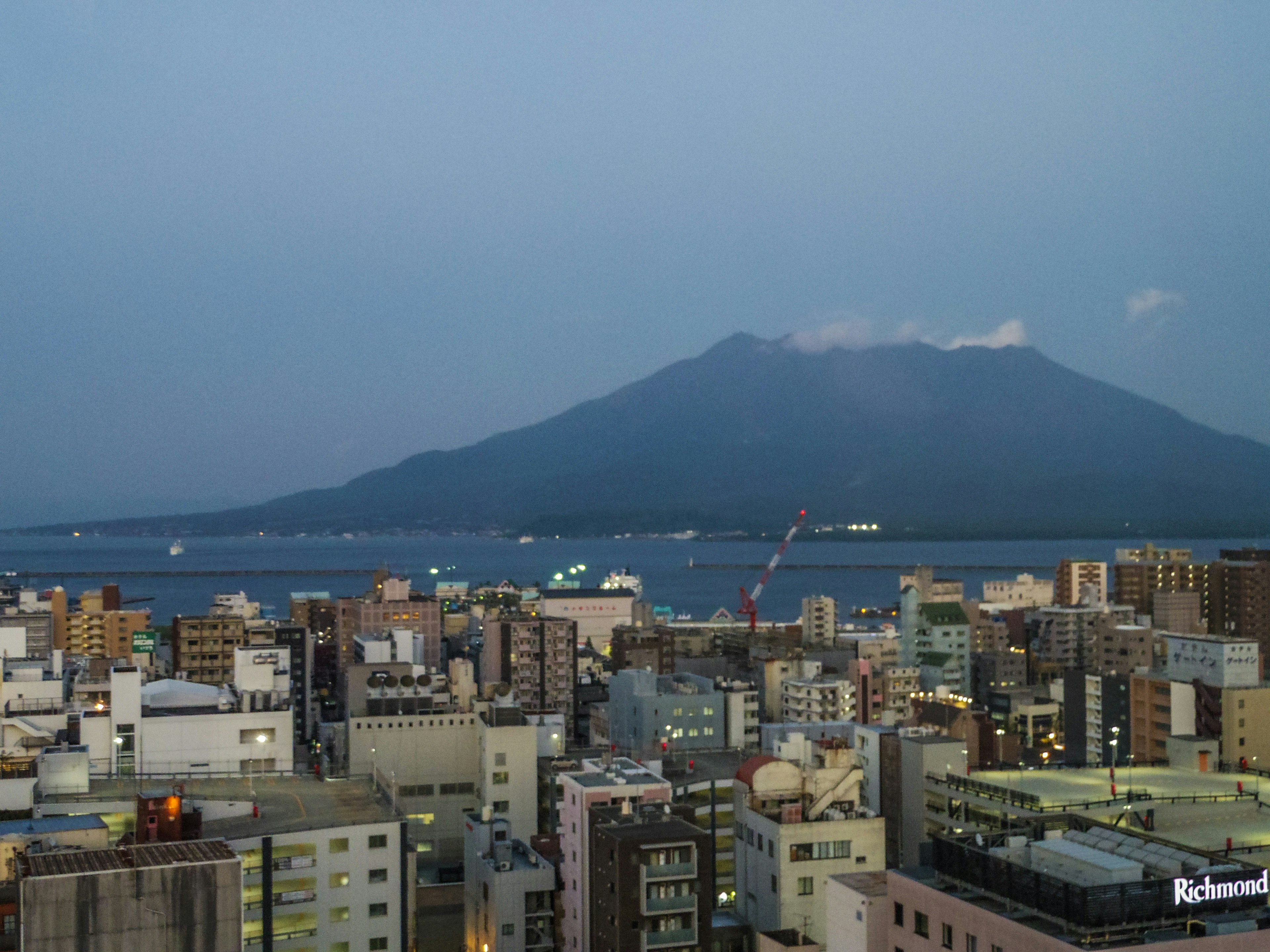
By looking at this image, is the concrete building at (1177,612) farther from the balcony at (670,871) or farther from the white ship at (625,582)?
the balcony at (670,871)

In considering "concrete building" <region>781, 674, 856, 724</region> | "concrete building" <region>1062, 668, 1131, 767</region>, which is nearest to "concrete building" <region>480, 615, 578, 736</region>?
"concrete building" <region>781, 674, 856, 724</region>

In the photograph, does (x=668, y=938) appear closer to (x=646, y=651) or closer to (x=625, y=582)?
(x=646, y=651)

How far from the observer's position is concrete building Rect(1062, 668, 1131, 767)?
71.9 ft

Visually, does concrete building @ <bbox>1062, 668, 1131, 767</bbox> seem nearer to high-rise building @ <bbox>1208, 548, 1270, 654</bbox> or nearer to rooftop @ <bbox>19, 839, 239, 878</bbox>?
rooftop @ <bbox>19, 839, 239, 878</bbox>

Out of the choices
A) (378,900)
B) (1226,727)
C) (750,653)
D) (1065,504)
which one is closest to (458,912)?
(378,900)

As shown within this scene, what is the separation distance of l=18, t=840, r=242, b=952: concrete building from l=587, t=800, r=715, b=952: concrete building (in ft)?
12.8

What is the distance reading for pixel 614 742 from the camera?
22766 mm

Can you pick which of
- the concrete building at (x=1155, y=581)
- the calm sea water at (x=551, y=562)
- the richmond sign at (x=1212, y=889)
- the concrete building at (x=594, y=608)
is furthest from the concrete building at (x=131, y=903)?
the calm sea water at (x=551, y=562)

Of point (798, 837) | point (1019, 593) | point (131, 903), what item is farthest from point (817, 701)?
point (1019, 593)

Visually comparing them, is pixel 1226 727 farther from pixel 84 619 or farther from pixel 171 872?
pixel 84 619

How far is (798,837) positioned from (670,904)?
1375mm

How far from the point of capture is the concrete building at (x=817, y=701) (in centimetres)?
2450

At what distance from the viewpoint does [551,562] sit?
115750 mm

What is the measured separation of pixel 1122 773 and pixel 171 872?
1065cm
